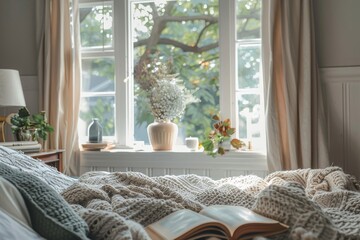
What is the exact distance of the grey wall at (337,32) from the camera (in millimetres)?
3076

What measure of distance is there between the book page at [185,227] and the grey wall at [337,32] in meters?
2.39

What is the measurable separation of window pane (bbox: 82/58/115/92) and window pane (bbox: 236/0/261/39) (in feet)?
4.01

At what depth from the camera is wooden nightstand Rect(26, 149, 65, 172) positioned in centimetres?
297

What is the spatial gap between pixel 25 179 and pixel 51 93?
8.54 ft

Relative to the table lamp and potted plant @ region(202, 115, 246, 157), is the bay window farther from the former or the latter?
the table lamp

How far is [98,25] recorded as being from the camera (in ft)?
12.2

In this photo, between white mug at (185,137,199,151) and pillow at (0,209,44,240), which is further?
white mug at (185,137,199,151)

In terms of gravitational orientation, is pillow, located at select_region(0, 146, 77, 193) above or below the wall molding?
below

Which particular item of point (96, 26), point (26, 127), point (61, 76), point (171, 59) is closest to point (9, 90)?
point (26, 127)

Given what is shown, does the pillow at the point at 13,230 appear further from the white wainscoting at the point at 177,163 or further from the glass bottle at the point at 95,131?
the glass bottle at the point at 95,131

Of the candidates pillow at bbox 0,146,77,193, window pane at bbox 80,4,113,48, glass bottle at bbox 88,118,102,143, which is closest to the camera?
pillow at bbox 0,146,77,193

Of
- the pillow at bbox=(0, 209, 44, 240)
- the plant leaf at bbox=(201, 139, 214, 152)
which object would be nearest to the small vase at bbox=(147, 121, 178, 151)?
the plant leaf at bbox=(201, 139, 214, 152)

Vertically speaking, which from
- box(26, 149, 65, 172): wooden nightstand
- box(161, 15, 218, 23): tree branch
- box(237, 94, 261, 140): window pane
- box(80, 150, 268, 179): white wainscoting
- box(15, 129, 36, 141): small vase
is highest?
box(161, 15, 218, 23): tree branch

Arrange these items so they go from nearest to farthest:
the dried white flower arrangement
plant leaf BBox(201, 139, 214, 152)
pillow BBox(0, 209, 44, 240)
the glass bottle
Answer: pillow BBox(0, 209, 44, 240)
plant leaf BBox(201, 139, 214, 152)
the dried white flower arrangement
the glass bottle
